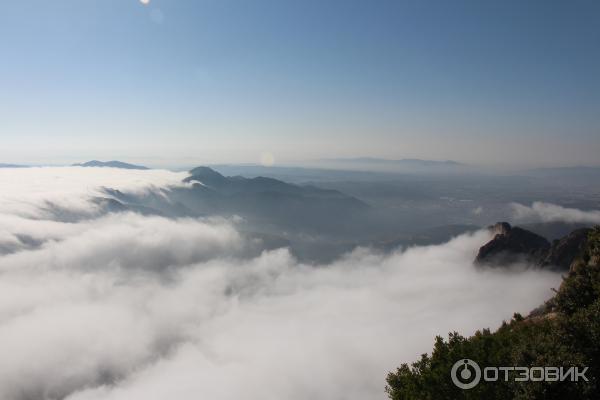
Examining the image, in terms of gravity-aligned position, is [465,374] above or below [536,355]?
below

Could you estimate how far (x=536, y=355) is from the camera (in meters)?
24.4

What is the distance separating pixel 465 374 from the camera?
2864 centimetres

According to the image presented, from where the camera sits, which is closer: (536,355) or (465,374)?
(536,355)

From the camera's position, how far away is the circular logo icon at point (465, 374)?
27.4 m

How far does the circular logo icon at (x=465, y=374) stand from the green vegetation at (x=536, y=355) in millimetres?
429

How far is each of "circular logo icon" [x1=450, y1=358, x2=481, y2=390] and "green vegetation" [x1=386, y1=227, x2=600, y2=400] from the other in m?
0.43

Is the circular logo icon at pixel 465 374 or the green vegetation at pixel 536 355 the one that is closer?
the green vegetation at pixel 536 355

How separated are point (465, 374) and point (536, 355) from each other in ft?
20.1

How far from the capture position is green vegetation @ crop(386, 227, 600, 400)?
22.5 metres

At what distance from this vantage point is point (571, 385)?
22031 mm

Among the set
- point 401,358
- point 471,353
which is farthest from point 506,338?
point 401,358

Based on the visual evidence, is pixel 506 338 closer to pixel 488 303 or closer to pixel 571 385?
pixel 571 385

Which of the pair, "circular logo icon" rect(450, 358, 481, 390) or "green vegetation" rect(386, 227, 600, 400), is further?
"circular logo icon" rect(450, 358, 481, 390)

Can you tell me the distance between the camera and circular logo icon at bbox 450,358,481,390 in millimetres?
27422
